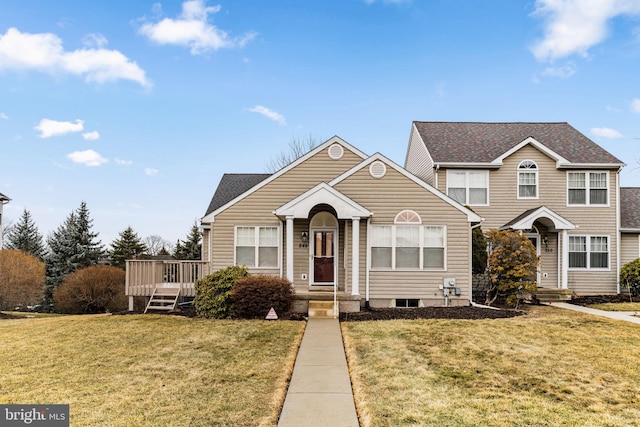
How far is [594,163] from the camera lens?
17.4m

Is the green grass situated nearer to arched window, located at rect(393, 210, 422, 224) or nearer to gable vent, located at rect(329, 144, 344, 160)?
arched window, located at rect(393, 210, 422, 224)

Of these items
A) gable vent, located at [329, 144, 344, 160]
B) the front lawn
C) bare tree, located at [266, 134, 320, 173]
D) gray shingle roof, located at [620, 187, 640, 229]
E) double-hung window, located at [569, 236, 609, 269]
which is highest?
bare tree, located at [266, 134, 320, 173]

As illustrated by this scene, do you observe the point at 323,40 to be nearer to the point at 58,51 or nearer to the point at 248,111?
the point at 248,111

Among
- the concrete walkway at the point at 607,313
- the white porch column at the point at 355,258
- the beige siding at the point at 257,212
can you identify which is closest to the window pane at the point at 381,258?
the white porch column at the point at 355,258

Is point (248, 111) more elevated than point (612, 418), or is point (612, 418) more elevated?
point (248, 111)

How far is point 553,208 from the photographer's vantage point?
1753 centimetres

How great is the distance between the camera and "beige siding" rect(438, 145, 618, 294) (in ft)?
57.3

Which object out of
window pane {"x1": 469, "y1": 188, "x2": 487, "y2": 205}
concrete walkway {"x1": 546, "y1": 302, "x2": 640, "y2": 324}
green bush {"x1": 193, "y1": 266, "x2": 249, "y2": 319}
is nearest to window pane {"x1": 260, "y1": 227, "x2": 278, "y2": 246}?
green bush {"x1": 193, "y1": 266, "x2": 249, "y2": 319}

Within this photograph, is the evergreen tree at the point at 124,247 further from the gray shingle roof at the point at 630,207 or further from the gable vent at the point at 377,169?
the gray shingle roof at the point at 630,207

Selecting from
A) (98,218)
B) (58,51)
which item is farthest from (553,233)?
(98,218)

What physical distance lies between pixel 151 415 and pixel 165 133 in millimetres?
17191

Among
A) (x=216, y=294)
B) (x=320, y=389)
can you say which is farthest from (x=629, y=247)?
(x=320, y=389)

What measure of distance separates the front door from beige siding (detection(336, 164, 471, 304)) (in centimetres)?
120

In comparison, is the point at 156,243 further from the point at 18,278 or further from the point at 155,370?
the point at 155,370
